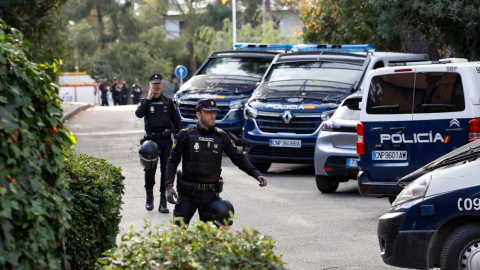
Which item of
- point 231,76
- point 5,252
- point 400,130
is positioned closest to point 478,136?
point 400,130

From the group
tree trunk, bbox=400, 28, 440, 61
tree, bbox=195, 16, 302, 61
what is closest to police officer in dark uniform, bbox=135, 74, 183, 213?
tree trunk, bbox=400, 28, 440, 61

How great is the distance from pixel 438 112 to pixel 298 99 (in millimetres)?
4535

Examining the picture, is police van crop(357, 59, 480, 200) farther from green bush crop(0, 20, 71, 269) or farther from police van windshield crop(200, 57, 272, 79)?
police van windshield crop(200, 57, 272, 79)

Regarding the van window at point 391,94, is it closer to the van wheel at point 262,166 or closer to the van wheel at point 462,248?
the van wheel at point 462,248

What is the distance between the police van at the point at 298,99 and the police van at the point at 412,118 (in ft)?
11.8

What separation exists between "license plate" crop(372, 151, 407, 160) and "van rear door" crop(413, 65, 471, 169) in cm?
17

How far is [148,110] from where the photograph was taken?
906cm

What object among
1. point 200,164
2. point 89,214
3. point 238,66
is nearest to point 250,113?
point 238,66

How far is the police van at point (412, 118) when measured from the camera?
7730 mm

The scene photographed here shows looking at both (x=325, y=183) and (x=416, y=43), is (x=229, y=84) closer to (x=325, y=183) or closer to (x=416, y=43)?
(x=325, y=183)

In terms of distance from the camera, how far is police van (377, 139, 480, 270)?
5098 mm

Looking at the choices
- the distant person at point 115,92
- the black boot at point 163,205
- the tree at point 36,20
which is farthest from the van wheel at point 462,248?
the distant person at point 115,92

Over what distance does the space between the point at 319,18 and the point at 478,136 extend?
17.5 meters

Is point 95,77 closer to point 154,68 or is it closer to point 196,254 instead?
point 154,68
